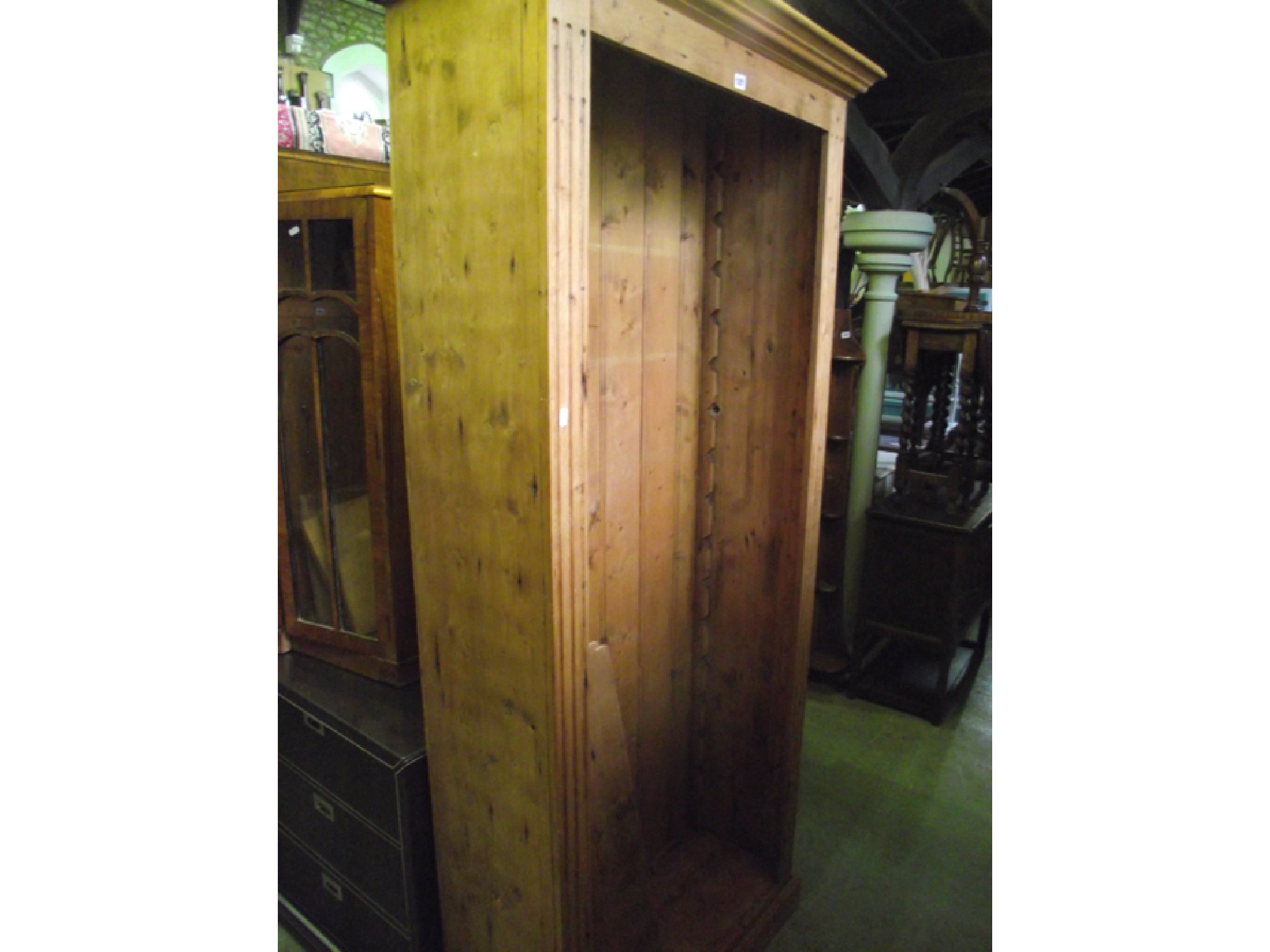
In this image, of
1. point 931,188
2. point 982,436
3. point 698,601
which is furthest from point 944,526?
point 931,188

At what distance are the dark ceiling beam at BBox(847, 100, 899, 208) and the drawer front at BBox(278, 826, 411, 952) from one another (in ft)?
10.2

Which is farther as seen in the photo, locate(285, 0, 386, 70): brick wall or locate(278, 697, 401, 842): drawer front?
locate(285, 0, 386, 70): brick wall

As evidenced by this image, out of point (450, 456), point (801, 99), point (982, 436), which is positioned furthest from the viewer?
point (982, 436)

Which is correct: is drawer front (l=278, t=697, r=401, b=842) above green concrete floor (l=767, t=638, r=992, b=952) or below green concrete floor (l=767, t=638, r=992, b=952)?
above

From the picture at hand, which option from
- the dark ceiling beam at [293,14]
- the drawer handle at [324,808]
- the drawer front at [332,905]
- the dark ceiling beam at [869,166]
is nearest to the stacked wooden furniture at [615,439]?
the drawer front at [332,905]

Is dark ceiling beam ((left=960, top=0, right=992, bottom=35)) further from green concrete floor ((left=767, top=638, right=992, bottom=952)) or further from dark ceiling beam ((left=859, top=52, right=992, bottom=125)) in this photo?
green concrete floor ((left=767, top=638, right=992, bottom=952))

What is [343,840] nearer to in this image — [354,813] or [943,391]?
[354,813]

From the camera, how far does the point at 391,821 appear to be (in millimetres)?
1660

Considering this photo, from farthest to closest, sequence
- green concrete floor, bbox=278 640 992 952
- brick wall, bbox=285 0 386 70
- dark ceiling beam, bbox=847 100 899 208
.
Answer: brick wall, bbox=285 0 386 70
dark ceiling beam, bbox=847 100 899 208
green concrete floor, bbox=278 640 992 952

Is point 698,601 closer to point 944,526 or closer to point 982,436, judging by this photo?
point 944,526

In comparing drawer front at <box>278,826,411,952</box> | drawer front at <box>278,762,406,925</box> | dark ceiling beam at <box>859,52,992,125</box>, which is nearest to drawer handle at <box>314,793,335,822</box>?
drawer front at <box>278,762,406,925</box>

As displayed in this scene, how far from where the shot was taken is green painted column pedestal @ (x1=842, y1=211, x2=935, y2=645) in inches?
A: 127

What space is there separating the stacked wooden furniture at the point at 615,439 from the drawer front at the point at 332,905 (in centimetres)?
22

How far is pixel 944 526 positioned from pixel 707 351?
1.54m
